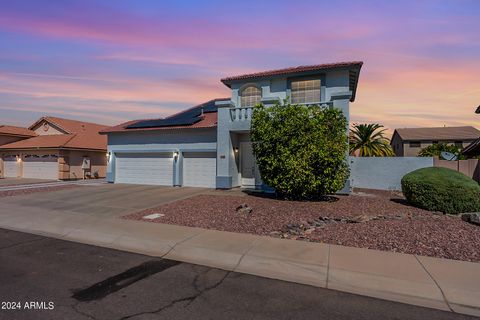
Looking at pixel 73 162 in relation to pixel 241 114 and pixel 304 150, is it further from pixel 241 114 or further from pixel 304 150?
pixel 304 150

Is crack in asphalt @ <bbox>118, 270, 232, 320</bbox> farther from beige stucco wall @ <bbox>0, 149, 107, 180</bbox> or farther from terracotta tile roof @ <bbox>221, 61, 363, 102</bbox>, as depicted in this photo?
beige stucco wall @ <bbox>0, 149, 107, 180</bbox>

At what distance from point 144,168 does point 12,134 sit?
55.7 feet

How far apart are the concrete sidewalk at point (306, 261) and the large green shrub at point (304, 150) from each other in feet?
16.7

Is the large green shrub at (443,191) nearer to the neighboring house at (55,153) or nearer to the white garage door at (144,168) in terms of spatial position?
the white garage door at (144,168)

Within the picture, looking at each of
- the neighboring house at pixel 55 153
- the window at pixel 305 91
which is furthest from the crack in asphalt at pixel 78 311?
the neighboring house at pixel 55 153

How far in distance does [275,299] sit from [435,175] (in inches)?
376

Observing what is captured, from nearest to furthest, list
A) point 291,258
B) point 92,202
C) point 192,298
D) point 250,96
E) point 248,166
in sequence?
1. point 192,298
2. point 291,258
3. point 92,202
4. point 250,96
5. point 248,166

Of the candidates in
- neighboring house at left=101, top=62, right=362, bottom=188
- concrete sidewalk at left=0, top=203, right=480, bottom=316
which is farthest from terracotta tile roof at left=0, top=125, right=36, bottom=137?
concrete sidewalk at left=0, top=203, right=480, bottom=316

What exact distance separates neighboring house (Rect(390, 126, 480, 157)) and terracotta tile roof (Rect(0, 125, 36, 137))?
5243 centimetres

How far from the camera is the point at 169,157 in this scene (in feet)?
66.3

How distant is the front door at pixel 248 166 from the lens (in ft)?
59.9

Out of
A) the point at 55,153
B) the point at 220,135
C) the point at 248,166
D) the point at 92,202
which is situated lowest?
the point at 92,202

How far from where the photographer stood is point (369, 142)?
3200 cm

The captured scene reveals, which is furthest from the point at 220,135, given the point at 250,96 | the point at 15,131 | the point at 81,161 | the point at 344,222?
the point at 15,131
